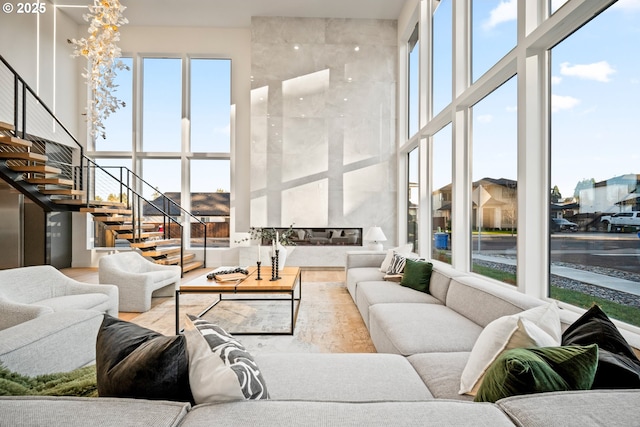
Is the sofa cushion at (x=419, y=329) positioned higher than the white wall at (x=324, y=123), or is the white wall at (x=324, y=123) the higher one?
the white wall at (x=324, y=123)

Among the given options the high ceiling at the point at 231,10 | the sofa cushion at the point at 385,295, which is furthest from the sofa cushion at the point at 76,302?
the high ceiling at the point at 231,10

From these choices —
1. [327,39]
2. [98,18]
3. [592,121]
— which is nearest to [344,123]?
[327,39]

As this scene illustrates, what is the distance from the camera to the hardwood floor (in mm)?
3012

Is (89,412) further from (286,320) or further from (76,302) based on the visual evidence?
(286,320)

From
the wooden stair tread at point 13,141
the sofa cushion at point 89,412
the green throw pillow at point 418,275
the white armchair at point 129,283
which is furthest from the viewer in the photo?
the wooden stair tread at point 13,141

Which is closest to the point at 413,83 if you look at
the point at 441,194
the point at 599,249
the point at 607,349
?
the point at 441,194

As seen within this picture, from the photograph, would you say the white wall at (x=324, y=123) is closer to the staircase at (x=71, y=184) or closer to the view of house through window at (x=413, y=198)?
the view of house through window at (x=413, y=198)

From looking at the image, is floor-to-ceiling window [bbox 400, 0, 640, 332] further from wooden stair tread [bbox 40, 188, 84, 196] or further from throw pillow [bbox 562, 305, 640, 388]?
wooden stair tread [bbox 40, 188, 84, 196]

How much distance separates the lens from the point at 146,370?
3.07ft

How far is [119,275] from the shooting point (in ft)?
13.1

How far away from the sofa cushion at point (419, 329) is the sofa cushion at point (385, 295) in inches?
8.7

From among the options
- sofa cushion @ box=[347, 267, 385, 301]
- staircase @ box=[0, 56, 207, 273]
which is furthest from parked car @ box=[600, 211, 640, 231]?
staircase @ box=[0, 56, 207, 273]

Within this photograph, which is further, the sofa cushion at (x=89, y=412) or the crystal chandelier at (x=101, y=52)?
the crystal chandelier at (x=101, y=52)

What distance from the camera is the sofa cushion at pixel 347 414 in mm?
821
